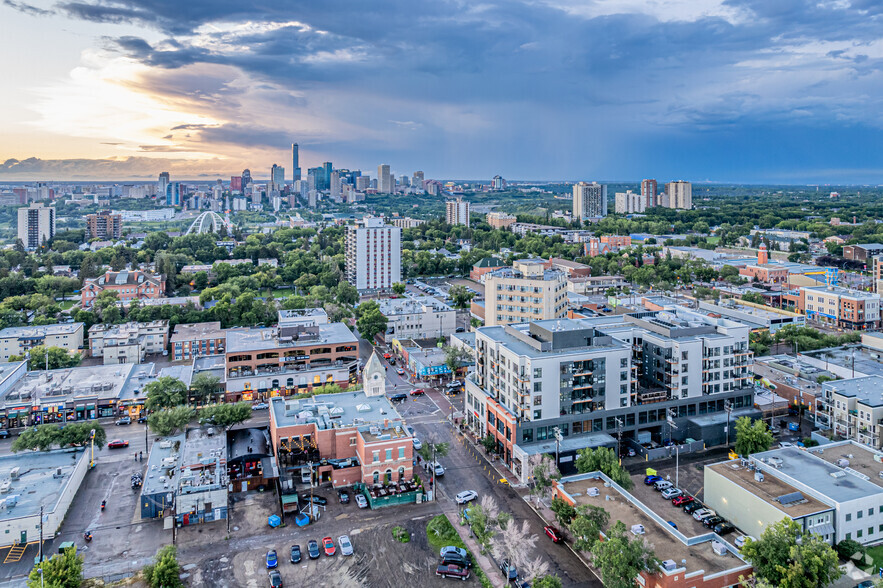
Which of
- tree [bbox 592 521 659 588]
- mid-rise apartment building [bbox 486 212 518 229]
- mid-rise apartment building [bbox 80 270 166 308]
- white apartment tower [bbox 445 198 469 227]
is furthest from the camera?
mid-rise apartment building [bbox 486 212 518 229]

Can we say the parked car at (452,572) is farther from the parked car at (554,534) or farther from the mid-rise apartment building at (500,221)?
the mid-rise apartment building at (500,221)

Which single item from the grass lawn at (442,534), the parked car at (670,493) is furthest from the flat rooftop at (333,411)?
the parked car at (670,493)

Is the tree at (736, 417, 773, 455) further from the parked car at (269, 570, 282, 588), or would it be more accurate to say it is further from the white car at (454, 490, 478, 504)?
the parked car at (269, 570, 282, 588)

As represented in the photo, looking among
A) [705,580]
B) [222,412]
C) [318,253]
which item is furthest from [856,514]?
[318,253]

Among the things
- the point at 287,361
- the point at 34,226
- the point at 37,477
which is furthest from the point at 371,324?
the point at 34,226

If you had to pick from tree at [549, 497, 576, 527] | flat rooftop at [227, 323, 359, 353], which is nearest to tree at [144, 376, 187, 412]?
flat rooftop at [227, 323, 359, 353]

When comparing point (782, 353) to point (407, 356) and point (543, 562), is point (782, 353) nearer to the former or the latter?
point (407, 356)
